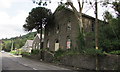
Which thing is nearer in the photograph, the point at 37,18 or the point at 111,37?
the point at 111,37

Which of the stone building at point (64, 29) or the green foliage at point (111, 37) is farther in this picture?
the stone building at point (64, 29)

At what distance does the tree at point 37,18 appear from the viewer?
39438 millimetres

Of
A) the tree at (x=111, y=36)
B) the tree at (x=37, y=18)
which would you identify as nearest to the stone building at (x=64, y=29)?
the tree at (x=37, y=18)

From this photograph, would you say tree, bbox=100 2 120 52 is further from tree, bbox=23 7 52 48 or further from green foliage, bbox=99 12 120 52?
tree, bbox=23 7 52 48

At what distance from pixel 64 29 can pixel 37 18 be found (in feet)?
25.7

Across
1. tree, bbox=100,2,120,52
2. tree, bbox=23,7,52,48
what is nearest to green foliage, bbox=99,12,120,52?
tree, bbox=100,2,120,52

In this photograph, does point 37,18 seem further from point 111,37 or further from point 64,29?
point 111,37

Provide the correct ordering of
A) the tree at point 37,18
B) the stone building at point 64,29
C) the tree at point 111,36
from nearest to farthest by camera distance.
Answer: the tree at point 111,36 < the stone building at point 64,29 < the tree at point 37,18

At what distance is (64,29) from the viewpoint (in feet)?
118

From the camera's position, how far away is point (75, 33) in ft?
106

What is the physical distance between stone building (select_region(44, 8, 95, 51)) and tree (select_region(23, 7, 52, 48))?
229 centimetres

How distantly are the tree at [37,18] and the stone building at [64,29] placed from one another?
7.53ft

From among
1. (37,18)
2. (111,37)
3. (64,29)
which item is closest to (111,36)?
(111,37)

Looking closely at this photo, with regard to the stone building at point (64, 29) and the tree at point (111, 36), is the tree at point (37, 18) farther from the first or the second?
the tree at point (111, 36)
